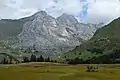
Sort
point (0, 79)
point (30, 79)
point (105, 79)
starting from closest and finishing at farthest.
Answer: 1. point (0, 79)
2. point (30, 79)
3. point (105, 79)

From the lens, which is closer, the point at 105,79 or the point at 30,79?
the point at 30,79

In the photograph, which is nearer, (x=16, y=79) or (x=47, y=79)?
(x=16, y=79)

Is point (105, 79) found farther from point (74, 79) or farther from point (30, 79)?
point (30, 79)

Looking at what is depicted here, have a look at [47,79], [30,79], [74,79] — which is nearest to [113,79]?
[74,79]

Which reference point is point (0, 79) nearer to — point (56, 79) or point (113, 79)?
point (56, 79)

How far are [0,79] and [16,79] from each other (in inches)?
129

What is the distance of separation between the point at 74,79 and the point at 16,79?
12225mm


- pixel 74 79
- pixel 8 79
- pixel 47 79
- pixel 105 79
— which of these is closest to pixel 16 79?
pixel 8 79

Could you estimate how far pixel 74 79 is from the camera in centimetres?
5516

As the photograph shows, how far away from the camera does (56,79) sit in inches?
2168

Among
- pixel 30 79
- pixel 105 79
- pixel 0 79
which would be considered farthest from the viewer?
pixel 105 79

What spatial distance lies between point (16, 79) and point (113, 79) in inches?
862

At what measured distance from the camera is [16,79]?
50344 mm

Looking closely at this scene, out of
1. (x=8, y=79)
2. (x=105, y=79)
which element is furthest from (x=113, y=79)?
(x=8, y=79)
